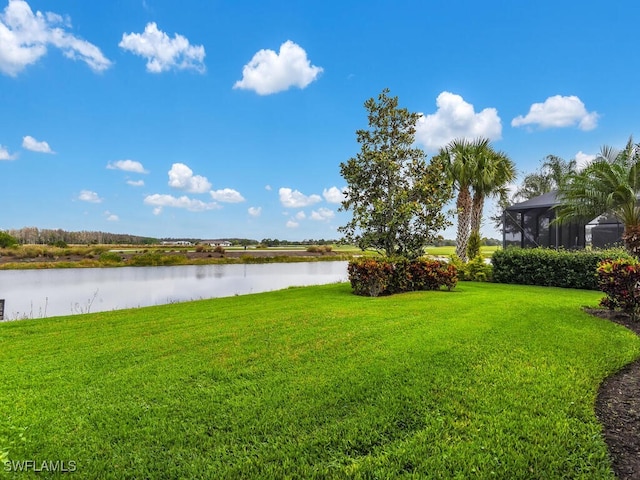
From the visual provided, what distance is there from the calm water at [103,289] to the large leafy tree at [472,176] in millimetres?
6066

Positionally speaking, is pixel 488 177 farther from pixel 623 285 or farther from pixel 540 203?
pixel 623 285

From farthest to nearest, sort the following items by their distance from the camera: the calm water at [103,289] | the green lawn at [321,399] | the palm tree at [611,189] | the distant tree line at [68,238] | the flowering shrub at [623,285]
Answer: the distant tree line at [68,238], the palm tree at [611,189], the calm water at [103,289], the flowering shrub at [623,285], the green lawn at [321,399]

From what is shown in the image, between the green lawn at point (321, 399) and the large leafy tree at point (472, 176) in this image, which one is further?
the large leafy tree at point (472, 176)

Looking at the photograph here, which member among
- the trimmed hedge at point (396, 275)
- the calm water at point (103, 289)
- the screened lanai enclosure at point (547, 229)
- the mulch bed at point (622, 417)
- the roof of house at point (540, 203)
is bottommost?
the calm water at point (103, 289)

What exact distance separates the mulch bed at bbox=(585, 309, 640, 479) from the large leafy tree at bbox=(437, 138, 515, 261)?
11758 mm

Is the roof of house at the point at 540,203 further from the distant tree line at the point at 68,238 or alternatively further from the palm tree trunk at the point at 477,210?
the distant tree line at the point at 68,238

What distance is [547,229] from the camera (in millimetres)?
16375

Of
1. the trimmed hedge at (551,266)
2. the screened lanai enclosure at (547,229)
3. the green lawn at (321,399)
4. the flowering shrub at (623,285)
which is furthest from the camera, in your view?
the screened lanai enclosure at (547,229)

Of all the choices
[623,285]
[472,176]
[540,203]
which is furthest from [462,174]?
[623,285]

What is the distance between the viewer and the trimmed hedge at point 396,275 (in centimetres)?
831

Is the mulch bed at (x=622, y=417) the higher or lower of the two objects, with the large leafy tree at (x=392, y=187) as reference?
lower

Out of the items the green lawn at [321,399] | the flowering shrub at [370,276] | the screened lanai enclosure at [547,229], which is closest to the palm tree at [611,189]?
the screened lanai enclosure at [547,229]

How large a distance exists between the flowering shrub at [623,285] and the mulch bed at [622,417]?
232cm

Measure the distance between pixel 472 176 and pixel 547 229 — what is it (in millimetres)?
4854
